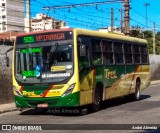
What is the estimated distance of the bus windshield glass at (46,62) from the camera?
12836 mm

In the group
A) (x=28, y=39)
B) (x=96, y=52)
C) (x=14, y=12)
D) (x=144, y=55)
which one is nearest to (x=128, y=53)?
(x=144, y=55)

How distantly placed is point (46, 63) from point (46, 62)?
31 millimetres

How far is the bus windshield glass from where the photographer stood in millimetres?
12836

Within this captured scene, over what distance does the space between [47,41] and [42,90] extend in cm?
154

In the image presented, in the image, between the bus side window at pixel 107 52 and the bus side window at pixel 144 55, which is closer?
the bus side window at pixel 107 52

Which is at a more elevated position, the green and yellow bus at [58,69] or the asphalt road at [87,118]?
the green and yellow bus at [58,69]

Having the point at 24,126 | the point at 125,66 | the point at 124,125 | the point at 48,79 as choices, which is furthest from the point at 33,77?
the point at 125,66

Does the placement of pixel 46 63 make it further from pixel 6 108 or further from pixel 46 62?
pixel 6 108

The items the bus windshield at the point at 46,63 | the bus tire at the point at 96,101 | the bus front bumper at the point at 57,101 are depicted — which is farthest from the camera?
the bus tire at the point at 96,101

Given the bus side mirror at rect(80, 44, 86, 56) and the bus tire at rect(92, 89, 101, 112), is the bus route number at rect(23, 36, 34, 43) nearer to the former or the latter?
the bus side mirror at rect(80, 44, 86, 56)

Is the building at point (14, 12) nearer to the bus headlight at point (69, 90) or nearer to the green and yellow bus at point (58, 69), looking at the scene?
the green and yellow bus at point (58, 69)

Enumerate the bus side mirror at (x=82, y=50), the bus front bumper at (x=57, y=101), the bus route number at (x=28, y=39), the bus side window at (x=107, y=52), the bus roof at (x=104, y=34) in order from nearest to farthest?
the bus front bumper at (x=57, y=101)
the bus side mirror at (x=82, y=50)
the bus route number at (x=28, y=39)
the bus roof at (x=104, y=34)
the bus side window at (x=107, y=52)

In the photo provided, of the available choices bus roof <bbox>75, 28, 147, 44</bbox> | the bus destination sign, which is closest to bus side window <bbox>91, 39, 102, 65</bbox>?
bus roof <bbox>75, 28, 147, 44</bbox>

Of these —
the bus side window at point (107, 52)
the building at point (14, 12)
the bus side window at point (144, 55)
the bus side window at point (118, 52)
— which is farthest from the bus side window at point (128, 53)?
the building at point (14, 12)
